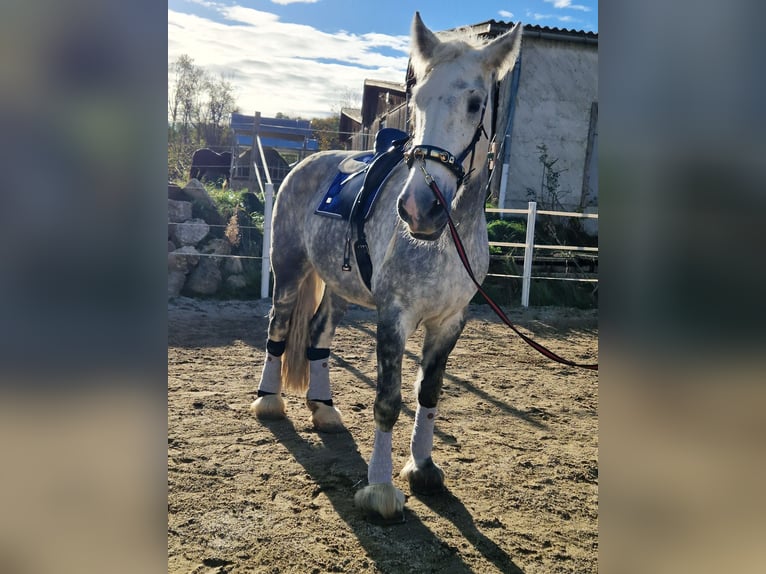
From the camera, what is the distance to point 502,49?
7.39 ft

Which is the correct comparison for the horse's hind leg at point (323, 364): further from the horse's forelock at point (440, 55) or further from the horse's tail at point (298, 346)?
the horse's forelock at point (440, 55)

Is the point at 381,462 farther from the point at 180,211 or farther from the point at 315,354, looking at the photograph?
the point at 180,211

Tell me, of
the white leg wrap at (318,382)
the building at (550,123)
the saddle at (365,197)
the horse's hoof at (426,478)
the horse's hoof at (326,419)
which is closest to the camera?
the horse's hoof at (426,478)

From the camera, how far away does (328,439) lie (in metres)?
3.57

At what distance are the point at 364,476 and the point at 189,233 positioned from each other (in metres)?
6.46

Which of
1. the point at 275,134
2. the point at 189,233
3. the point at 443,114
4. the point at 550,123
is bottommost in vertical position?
the point at 189,233

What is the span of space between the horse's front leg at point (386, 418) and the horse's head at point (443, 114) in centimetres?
69

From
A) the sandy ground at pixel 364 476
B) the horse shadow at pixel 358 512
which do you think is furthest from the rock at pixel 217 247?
the horse shadow at pixel 358 512

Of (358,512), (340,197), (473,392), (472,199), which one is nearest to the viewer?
(472,199)

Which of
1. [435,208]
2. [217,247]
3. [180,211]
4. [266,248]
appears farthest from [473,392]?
[180,211]

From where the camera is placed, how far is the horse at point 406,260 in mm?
2137
